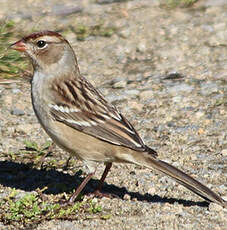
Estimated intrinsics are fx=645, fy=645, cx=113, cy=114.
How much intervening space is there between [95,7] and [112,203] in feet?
19.7

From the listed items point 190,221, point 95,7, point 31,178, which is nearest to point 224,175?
point 190,221

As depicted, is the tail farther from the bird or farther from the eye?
the eye

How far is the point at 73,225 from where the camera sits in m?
5.75

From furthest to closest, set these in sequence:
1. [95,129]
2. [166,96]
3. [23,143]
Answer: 1. [166,96]
2. [23,143]
3. [95,129]

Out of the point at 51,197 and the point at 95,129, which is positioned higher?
the point at 95,129

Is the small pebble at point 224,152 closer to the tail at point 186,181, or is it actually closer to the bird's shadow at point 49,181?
the bird's shadow at point 49,181

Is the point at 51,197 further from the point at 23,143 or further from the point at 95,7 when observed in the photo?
the point at 95,7

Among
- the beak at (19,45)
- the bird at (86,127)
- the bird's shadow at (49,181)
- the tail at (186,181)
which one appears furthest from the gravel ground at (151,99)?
the beak at (19,45)

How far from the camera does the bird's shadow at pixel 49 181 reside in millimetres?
6453

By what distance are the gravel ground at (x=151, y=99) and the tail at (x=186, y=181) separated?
0.37 ft

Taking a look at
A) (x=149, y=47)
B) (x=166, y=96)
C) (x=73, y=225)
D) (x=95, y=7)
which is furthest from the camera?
(x=95, y=7)

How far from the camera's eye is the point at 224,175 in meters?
6.70

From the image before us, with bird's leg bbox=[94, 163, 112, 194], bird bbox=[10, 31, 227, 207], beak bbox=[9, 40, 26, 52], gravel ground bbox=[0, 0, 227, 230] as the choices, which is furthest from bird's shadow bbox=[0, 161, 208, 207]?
beak bbox=[9, 40, 26, 52]

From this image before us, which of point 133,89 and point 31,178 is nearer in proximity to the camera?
point 31,178
